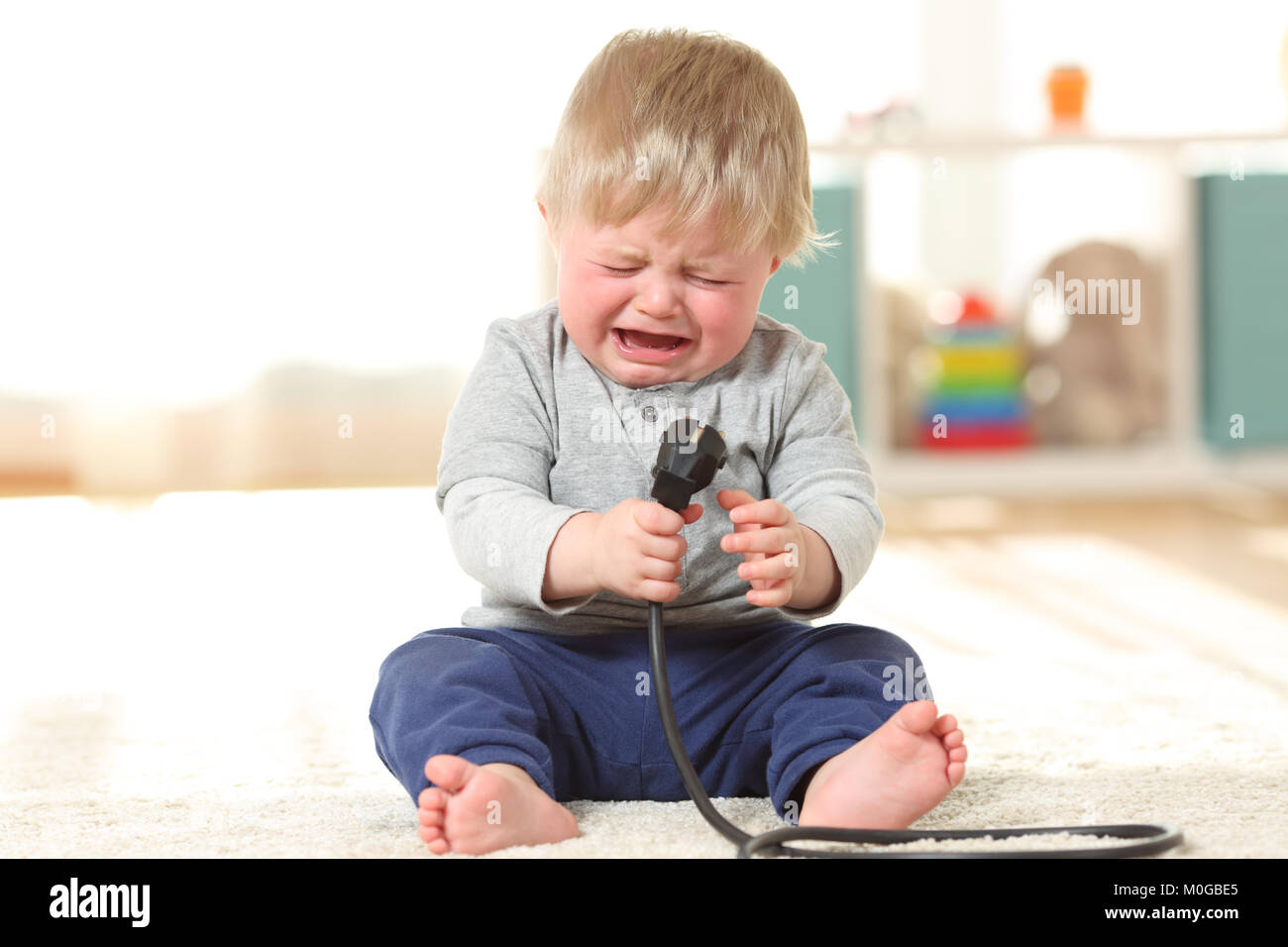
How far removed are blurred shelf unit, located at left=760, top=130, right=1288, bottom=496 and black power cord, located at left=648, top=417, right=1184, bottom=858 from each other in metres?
1.52

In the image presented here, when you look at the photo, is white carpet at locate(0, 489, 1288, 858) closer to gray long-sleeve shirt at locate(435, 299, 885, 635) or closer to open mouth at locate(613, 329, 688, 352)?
gray long-sleeve shirt at locate(435, 299, 885, 635)

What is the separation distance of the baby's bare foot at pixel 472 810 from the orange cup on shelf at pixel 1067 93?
1982mm

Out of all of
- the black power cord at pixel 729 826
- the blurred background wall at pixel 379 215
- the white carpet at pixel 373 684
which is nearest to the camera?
the black power cord at pixel 729 826

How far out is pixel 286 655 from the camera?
51.8 inches

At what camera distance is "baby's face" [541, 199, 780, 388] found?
0.82 m

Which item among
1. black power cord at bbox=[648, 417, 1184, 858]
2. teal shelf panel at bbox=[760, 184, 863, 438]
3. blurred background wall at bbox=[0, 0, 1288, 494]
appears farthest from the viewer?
blurred background wall at bbox=[0, 0, 1288, 494]

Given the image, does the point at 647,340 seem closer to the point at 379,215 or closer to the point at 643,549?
the point at 643,549

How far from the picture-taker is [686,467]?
73 cm

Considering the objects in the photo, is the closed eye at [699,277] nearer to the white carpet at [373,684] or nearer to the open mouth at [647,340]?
the open mouth at [647,340]

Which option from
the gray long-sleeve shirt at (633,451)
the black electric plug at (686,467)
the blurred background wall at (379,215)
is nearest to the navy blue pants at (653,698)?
the gray long-sleeve shirt at (633,451)

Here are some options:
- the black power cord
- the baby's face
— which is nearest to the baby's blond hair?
the baby's face

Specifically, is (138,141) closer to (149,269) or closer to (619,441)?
(149,269)

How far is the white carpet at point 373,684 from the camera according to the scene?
0.79m
